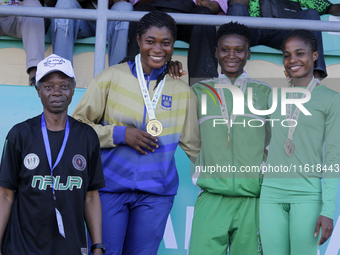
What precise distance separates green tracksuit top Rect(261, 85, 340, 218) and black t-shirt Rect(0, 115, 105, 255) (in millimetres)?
1104

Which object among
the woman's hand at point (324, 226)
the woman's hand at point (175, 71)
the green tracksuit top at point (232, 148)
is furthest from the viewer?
the woman's hand at point (175, 71)

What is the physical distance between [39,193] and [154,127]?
79 cm

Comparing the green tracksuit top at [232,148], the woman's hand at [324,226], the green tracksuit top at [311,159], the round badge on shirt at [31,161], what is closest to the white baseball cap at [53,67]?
the round badge on shirt at [31,161]

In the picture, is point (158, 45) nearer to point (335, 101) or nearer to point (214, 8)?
point (335, 101)

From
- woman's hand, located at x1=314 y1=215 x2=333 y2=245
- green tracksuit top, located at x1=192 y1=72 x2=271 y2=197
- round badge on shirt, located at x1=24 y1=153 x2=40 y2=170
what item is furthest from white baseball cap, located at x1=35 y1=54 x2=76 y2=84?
woman's hand, located at x1=314 y1=215 x2=333 y2=245

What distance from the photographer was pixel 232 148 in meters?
2.88

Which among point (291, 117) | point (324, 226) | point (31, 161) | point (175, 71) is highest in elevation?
point (175, 71)

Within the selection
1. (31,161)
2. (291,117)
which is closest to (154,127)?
(31,161)

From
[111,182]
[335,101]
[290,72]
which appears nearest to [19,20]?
[111,182]

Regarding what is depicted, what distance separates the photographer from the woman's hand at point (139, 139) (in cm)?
265

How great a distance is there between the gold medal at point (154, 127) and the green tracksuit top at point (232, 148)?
36 cm

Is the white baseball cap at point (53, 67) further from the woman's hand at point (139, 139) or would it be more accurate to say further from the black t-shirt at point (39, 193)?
the woman's hand at point (139, 139)

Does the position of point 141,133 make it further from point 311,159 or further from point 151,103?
point 311,159

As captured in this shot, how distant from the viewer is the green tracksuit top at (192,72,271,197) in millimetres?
2799
